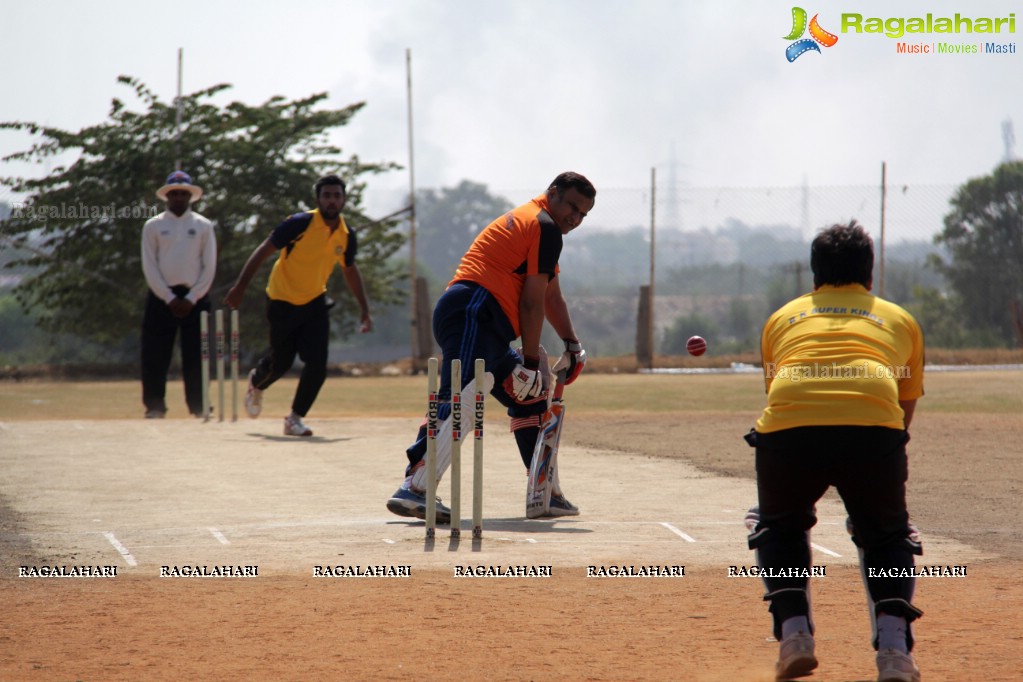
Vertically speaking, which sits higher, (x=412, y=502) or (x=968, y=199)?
(x=968, y=199)

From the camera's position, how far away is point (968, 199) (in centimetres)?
3525

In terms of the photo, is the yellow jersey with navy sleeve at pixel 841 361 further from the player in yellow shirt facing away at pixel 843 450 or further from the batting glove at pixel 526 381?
the batting glove at pixel 526 381

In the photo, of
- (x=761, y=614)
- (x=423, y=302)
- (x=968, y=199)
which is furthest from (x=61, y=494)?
(x=968, y=199)

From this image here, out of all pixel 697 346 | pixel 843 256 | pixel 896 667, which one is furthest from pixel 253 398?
pixel 896 667

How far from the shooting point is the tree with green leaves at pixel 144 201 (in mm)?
24625

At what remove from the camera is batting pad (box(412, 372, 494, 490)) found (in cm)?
725

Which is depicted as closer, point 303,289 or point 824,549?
point 824,549

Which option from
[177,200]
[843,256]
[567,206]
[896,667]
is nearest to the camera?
[896,667]

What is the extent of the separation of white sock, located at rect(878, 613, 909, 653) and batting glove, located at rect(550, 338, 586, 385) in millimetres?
3604

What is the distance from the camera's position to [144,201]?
24.8 meters

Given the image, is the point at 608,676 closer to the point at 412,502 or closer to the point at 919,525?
the point at 412,502

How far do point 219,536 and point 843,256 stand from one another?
3.86 meters

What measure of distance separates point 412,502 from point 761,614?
2.39 meters

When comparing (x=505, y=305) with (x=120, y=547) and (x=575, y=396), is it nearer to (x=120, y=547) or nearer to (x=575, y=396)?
(x=120, y=547)
